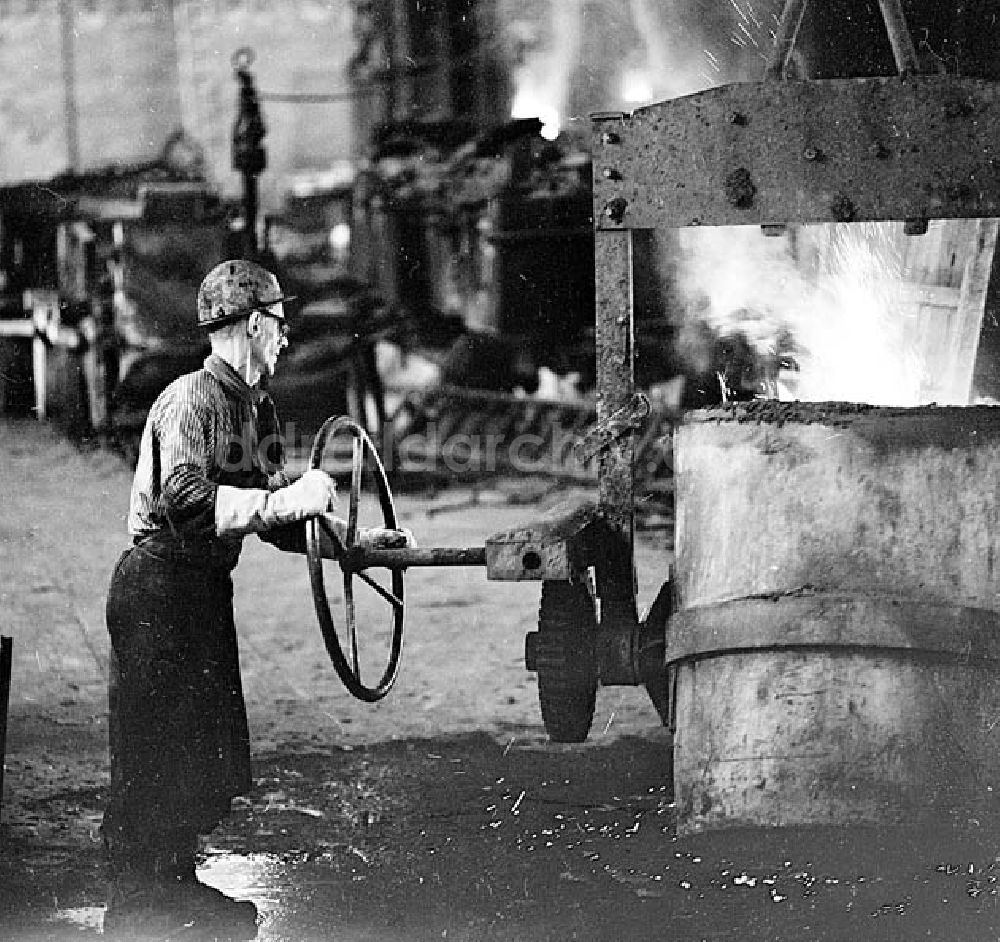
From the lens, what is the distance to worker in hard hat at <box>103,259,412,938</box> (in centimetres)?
393

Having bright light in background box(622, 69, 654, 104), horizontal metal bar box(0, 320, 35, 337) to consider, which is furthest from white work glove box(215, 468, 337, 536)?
horizontal metal bar box(0, 320, 35, 337)

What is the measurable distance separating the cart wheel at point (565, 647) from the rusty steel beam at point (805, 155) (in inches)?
41.2

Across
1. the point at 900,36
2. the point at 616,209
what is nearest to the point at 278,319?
the point at 616,209

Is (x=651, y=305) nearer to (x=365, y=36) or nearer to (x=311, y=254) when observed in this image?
(x=311, y=254)

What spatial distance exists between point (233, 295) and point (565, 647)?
135 cm

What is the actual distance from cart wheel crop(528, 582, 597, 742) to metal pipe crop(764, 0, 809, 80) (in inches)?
59.8

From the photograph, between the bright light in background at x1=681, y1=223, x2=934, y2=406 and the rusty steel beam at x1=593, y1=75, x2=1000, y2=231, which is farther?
the bright light in background at x1=681, y1=223, x2=934, y2=406

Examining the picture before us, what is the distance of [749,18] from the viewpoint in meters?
10.6

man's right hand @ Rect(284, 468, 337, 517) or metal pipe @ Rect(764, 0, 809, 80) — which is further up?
metal pipe @ Rect(764, 0, 809, 80)

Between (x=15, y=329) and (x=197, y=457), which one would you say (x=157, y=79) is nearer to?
(x=15, y=329)

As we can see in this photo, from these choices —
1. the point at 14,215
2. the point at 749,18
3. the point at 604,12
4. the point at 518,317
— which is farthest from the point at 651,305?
the point at 14,215

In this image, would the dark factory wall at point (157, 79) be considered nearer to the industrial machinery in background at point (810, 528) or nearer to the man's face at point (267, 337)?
the man's face at point (267, 337)

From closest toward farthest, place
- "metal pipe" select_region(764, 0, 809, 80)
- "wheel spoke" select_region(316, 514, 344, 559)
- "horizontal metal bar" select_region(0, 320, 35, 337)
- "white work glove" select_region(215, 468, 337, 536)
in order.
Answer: "white work glove" select_region(215, 468, 337, 536) → "wheel spoke" select_region(316, 514, 344, 559) → "metal pipe" select_region(764, 0, 809, 80) → "horizontal metal bar" select_region(0, 320, 35, 337)

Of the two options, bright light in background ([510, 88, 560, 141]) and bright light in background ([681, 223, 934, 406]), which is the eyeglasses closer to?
bright light in background ([681, 223, 934, 406])
